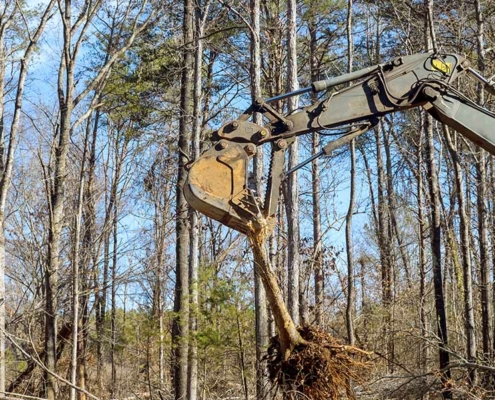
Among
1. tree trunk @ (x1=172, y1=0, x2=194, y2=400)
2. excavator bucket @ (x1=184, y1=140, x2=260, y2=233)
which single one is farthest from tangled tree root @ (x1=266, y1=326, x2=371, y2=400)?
tree trunk @ (x1=172, y1=0, x2=194, y2=400)

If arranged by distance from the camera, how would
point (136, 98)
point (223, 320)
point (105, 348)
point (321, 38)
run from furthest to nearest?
point (105, 348)
point (321, 38)
point (136, 98)
point (223, 320)

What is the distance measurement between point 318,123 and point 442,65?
1361mm

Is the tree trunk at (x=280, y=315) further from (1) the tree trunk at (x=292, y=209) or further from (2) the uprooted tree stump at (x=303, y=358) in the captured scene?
(1) the tree trunk at (x=292, y=209)

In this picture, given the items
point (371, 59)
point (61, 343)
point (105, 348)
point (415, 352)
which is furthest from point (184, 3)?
point (105, 348)

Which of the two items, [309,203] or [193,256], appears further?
[309,203]

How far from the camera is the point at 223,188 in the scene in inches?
204

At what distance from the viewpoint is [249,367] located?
11.5m

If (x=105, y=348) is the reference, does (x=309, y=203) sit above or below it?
above

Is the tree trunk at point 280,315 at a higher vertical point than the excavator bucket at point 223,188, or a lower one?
lower

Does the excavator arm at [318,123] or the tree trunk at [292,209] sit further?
the tree trunk at [292,209]

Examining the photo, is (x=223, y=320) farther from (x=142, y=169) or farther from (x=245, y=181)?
(x=142, y=169)

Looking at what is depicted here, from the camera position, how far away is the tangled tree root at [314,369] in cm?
551

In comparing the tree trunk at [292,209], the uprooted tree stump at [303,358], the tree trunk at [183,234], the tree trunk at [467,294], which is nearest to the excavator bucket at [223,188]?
the uprooted tree stump at [303,358]

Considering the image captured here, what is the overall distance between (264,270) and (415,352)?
449 inches
